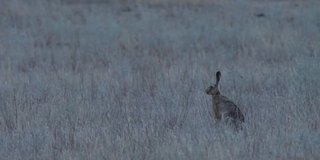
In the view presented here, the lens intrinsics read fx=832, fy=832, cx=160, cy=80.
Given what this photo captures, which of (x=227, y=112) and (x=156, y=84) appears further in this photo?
(x=156, y=84)

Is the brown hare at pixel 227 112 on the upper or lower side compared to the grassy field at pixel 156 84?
upper

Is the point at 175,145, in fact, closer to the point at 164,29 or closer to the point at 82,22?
the point at 164,29

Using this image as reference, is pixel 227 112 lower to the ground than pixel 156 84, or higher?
higher

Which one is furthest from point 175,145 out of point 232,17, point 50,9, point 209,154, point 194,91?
point 50,9

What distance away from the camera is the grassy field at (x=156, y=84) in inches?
286

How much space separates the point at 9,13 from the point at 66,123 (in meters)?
11.6

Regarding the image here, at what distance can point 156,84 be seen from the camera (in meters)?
10.5

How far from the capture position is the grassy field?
286 inches

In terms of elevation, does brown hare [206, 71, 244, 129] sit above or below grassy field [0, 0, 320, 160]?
above

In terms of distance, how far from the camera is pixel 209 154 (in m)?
6.77

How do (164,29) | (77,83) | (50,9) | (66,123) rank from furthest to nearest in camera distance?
(50,9) < (164,29) < (77,83) < (66,123)

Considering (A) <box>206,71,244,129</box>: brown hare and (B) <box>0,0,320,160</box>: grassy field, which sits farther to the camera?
(A) <box>206,71,244,129</box>: brown hare

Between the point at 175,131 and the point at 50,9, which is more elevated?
the point at 175,131

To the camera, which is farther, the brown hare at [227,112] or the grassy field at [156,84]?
the brown hare at [227,112]
